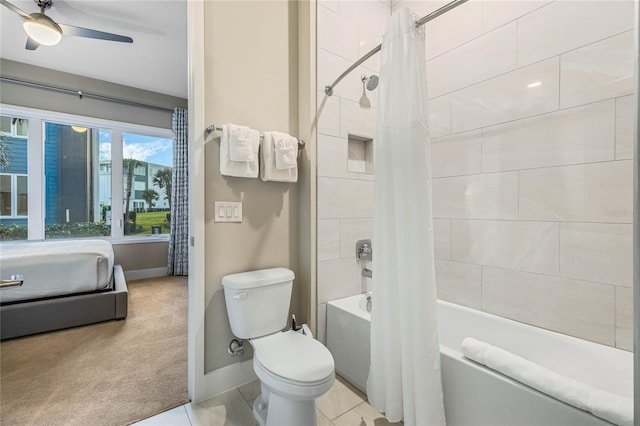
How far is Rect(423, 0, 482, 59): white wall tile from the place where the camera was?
190cm

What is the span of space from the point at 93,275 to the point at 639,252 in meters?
3.34

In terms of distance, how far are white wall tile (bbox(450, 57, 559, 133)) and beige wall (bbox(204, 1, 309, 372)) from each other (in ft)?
3.78

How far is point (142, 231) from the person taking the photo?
14.8 feet

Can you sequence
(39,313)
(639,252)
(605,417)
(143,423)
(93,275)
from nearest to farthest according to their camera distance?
(639,252), (605,417), (143,423), (39,313), (93,275)

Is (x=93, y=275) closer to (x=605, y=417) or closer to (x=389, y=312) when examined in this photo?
(x=389, y=312)

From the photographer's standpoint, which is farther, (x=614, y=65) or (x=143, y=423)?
(x=143, y=423)

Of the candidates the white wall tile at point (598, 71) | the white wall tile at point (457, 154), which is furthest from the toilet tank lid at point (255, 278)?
the white wall tile at point (598, 71)

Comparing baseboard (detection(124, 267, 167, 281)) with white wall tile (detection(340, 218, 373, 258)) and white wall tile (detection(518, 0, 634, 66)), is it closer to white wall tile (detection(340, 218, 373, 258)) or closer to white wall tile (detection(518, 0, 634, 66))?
white wall tile (detection(340, 218, 373, 258))

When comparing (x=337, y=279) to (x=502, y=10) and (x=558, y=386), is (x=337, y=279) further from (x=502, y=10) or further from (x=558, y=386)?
(x=502, y=10)

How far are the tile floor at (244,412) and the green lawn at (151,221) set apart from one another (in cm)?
362

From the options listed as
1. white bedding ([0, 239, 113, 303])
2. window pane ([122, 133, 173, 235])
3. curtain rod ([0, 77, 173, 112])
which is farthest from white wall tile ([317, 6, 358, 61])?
window pane ([122, 133, 173, 235])

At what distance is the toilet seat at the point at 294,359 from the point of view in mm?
1258

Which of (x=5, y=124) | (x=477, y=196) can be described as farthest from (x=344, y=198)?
(x=5, y=124)

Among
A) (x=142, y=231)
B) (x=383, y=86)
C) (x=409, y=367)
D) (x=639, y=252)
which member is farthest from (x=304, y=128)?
(x=142, y=231)
